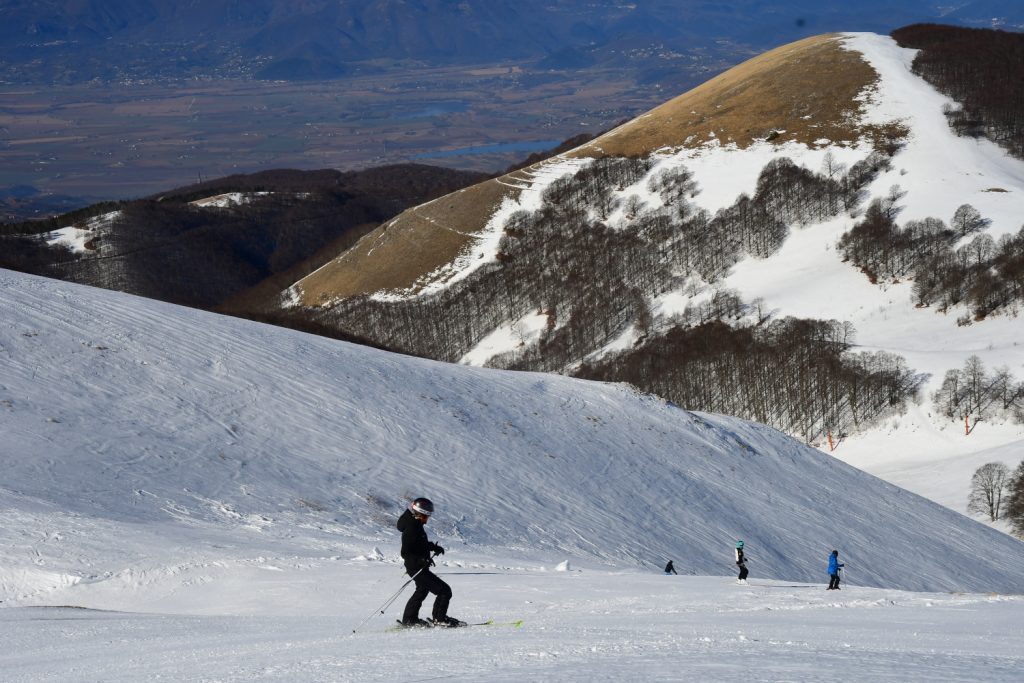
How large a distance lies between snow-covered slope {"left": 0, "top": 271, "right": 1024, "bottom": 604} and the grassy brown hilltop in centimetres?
9378

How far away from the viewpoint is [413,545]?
45.5ft

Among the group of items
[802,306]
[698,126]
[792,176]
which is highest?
[698,126]

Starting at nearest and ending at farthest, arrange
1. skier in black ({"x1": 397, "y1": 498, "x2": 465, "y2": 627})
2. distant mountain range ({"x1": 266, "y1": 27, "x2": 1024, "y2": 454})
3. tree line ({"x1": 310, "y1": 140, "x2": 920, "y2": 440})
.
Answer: skier in black ({"x1": 397, "y1": 498, "x2": 465, "y2": 627}) < tree line ({"x1": 310, "y1": 140, "x2": 920, "y2": 440}) < distant mountain range ({"x1": 266, "y1": 27, "x2": 1024, "y2": 454})

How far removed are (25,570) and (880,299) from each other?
9509 centimetres

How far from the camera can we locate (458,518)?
29812mm

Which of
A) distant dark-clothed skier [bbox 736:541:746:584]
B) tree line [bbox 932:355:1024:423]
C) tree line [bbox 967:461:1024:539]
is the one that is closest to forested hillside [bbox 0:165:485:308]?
tree line [bbox 932:355:1024:423]

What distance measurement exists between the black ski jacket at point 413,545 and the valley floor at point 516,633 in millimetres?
930

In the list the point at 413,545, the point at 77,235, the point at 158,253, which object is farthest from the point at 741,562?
the point at 77,235

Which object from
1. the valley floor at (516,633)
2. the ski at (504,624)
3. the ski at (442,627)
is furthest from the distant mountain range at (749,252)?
the ski at (442,627)

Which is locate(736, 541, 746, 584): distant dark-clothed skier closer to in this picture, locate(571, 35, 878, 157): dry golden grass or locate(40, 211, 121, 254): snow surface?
locate(571, 35, 878, 157): dry golden grass

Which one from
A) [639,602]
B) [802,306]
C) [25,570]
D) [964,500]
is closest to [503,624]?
[639,602]

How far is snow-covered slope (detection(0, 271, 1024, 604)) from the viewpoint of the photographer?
24.2 meters

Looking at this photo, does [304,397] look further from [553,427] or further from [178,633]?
[178,633]

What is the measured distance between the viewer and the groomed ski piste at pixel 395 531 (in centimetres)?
1241
